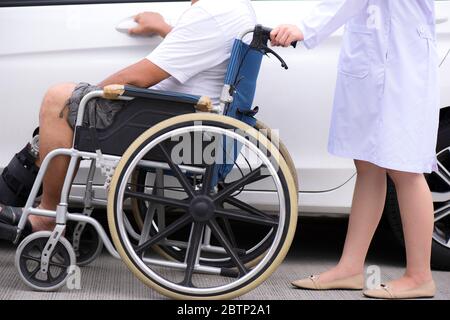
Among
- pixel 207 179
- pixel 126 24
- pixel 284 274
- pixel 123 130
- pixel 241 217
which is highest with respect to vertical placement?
pixel 126 24

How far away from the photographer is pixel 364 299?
10.8 feet

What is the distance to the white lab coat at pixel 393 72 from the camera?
3.14 m

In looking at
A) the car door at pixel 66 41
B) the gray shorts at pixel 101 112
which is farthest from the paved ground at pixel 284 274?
the car door at pixel 66 41

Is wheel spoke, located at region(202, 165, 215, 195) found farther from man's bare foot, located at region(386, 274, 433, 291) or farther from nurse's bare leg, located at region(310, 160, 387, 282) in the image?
man's bare foot, located at region(386, 274, 433, 291)

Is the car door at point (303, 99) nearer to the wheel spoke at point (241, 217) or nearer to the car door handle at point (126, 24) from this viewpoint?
the car door handle at point (126, 24)

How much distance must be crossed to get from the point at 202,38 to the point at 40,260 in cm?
95

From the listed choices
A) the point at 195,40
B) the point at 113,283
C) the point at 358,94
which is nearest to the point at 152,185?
the point at 113,283

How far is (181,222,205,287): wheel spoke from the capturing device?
3137mm

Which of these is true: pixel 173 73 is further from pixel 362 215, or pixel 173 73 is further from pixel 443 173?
pixel 443 173

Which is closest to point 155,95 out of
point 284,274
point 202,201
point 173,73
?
point 173,73

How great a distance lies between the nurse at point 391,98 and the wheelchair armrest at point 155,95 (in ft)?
1.05

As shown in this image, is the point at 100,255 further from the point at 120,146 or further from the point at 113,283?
the point at 120,146

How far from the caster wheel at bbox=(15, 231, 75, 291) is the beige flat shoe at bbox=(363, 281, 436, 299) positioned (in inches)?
41.8

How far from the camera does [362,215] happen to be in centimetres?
340
